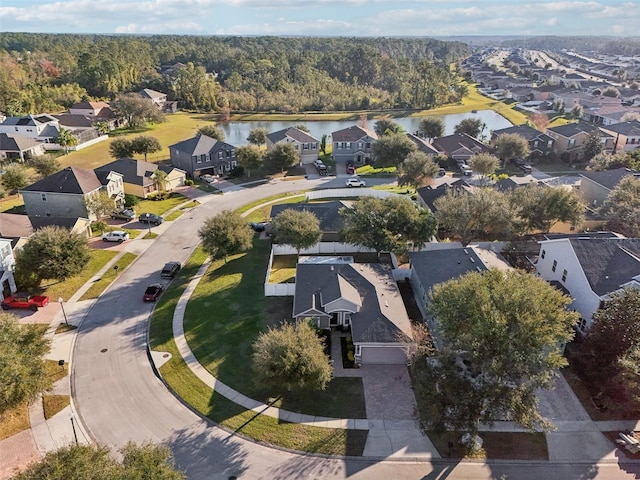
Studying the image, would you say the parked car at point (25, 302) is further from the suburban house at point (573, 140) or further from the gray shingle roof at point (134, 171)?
the suburban house at point (573, 140)

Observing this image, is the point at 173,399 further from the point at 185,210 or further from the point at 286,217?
the point at 185,210

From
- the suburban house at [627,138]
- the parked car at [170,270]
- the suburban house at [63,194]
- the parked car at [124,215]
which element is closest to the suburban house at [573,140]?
the suburban house at [627,138]

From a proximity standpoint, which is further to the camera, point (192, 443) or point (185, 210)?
point (185, 210)

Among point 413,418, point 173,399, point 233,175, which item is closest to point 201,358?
point 173,399

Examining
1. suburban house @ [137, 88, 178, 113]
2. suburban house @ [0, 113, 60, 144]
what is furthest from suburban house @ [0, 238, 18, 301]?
suburban house @ [137, 88, 178, 113]

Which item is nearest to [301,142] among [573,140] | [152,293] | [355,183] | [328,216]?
[355,183]

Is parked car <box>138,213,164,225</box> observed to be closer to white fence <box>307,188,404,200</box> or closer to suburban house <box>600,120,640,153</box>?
white fence <box>307,188,404,200</box>
